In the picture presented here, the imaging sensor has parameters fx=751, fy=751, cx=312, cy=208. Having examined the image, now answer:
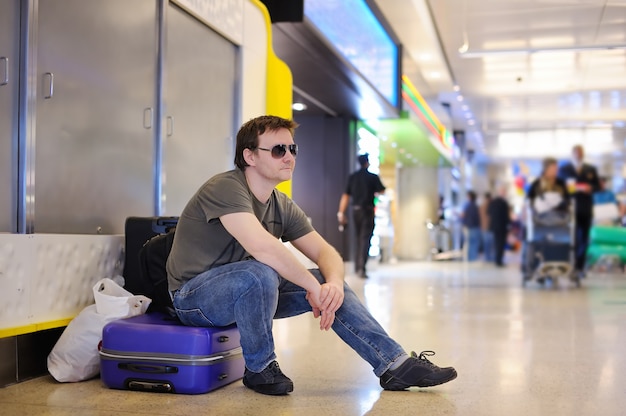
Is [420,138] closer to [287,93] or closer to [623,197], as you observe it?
[287,93]

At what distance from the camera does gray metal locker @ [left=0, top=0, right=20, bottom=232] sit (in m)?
2.83

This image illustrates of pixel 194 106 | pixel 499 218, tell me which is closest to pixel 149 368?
pixel 194 106

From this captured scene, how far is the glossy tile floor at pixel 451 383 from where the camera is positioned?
8.14ft

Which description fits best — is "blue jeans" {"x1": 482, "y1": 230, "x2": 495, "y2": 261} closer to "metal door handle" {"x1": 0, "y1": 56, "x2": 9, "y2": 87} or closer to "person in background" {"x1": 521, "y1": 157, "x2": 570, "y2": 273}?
"person in background" {"x1": 521, "y1": 157, "x2": 570, "y2": 273}

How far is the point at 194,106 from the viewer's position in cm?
460

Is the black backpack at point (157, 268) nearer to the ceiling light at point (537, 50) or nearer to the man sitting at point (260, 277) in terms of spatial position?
the man sitting at point (260, 277)

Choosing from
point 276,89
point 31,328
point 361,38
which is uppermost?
point 361,38

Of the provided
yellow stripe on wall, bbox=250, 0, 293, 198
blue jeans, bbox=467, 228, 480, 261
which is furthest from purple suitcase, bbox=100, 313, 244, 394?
blue jeans, bbox=467, 228, 480, 261

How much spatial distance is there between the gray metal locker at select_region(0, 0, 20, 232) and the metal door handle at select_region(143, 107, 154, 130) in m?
1.05

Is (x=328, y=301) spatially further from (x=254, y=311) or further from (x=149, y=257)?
(x=149, y=257)

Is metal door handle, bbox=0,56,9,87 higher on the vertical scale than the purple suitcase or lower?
higher

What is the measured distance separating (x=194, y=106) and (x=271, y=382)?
238 cm

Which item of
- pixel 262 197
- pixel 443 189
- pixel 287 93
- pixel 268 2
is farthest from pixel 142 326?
pixel 443 189

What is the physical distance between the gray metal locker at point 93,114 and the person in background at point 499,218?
12853 mm
